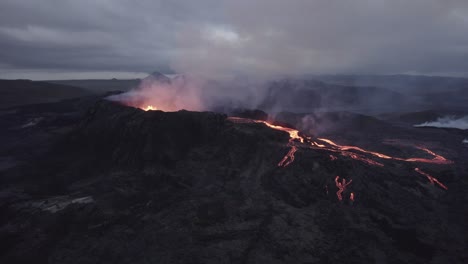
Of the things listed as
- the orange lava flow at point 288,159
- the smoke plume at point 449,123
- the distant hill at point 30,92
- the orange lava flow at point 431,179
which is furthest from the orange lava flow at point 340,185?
the distant hill at point 30,92

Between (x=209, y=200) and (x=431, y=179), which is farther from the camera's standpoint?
(x=431, y=179)

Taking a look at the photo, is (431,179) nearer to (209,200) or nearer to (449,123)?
(209,200)

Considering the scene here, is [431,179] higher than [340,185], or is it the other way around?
[431,179]

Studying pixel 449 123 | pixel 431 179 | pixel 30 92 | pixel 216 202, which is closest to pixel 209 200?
pixel 216 202

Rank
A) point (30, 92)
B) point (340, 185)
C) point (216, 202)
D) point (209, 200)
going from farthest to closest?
point (30, 92) → point (340, 185) → point (209, 200) → point (216, 202)

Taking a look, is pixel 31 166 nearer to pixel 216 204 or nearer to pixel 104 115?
pixel 104 115

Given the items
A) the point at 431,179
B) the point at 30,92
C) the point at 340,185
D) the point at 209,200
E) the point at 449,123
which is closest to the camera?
the point at 209,200
